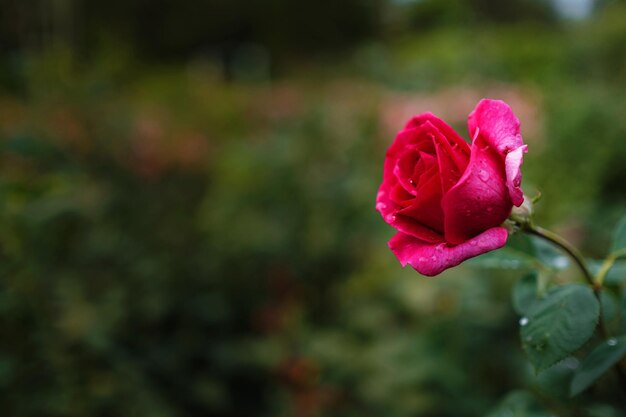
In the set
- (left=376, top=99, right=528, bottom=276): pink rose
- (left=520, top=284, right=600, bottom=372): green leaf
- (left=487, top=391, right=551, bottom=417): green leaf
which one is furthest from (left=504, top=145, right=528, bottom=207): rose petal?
(left=487, top=391, right=551, bottom=417): green leaf

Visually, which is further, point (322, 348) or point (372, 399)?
point (322, 348)

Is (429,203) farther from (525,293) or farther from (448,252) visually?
(525,293)

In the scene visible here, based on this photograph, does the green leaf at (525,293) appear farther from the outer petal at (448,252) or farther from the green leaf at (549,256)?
the outer petal at (448,252)

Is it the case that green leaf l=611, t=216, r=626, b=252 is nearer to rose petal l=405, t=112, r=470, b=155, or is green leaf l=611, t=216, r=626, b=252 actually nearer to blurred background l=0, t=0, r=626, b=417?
blurred background l=0, t=0, r=626, b=417

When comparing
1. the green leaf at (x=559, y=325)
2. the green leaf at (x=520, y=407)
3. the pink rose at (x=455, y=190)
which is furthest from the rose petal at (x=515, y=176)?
the green leaf at (x=520, y=407)

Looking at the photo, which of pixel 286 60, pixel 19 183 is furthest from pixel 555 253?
pixel 286 60

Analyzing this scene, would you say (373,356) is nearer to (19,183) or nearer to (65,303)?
(65,303)
